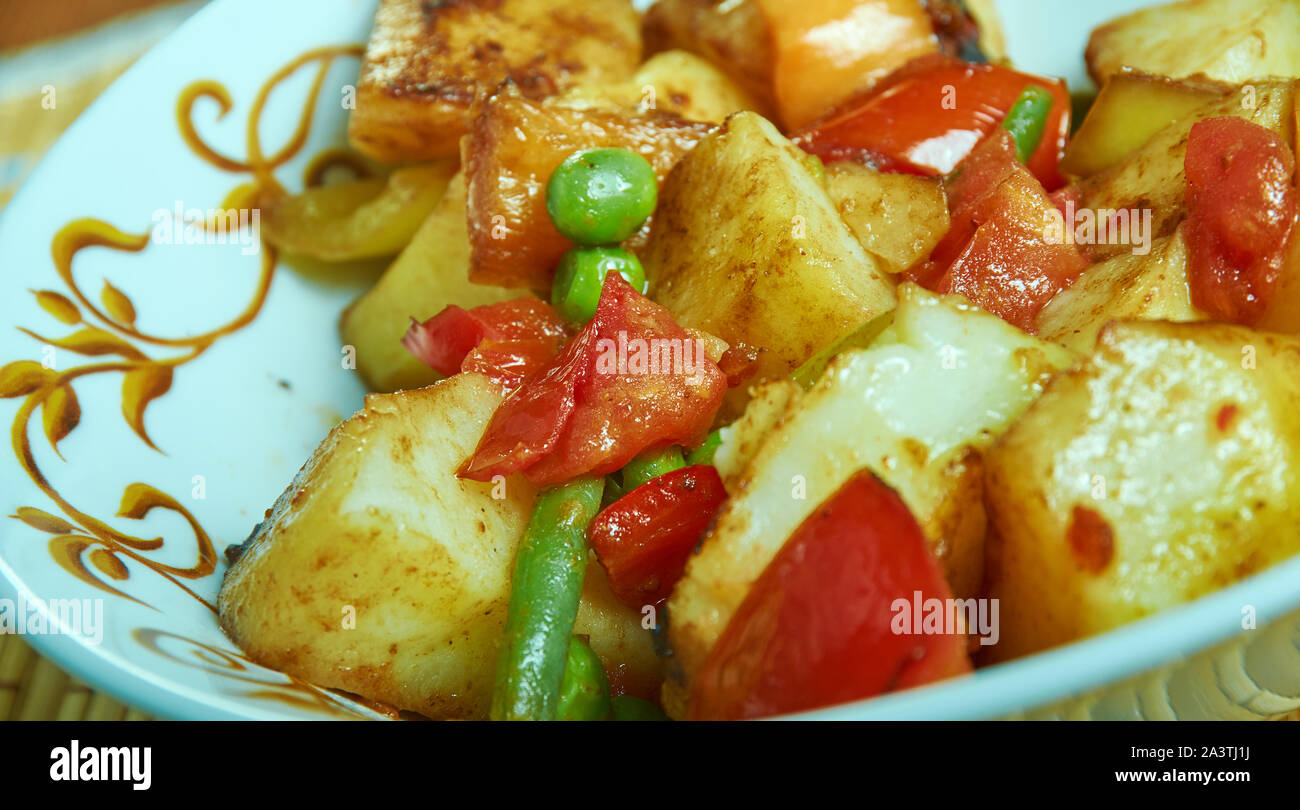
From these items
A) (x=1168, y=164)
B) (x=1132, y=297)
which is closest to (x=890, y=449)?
(x=1132, y=297)

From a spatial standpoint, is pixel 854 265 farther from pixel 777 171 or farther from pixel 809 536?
pixel 809 536

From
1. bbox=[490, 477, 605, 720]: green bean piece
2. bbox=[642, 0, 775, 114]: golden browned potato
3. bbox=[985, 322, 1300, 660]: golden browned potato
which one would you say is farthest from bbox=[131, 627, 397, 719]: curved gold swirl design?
bbox=[642, 0, 775, 114]: golden browned potato

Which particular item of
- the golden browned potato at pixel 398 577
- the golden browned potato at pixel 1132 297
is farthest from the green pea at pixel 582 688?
the golden browned potato at pixel 1132 297

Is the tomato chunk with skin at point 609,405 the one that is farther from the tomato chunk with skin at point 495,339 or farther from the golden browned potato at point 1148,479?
the golden browned potato at point 1148,479

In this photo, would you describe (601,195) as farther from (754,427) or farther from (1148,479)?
(1148,479)
